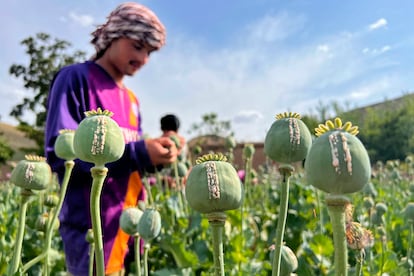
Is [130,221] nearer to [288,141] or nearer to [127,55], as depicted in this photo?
[288,141]

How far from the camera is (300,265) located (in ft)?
3.17

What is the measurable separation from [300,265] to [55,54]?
21.8 m

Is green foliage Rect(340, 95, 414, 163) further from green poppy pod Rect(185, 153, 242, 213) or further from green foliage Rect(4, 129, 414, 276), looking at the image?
green poppy pod Rect(185, 153, 242, 213)

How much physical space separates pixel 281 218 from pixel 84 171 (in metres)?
1.02

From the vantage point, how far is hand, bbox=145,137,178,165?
136cm

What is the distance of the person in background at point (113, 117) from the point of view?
4.51ft

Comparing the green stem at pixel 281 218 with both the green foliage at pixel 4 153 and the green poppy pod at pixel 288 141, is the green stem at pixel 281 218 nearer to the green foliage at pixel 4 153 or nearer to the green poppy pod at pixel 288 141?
the green poppy pod at pixel 288 141

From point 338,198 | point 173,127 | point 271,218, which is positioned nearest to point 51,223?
point 338,198

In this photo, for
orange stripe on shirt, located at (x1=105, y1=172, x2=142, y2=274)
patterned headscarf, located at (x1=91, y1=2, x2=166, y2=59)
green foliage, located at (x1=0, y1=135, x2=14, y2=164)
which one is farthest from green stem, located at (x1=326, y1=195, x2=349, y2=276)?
green foliage, located at (x1=0, y1=135, x2=14, y2=164)

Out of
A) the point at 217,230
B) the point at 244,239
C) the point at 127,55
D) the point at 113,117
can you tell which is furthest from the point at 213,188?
the point at 127,55

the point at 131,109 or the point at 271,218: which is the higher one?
the point at 131,109

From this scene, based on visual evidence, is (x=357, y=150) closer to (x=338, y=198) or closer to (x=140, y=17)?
(x=338, y=198)

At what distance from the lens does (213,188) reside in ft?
1.34

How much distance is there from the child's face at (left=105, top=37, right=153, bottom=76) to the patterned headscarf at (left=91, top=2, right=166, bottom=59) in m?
0.02
